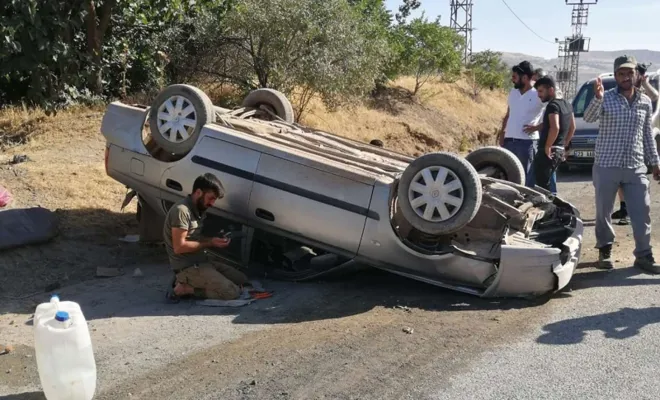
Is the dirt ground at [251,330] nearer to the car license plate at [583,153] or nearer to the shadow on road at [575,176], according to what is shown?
the shadow on road at [575,176]

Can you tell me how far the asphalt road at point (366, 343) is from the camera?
4.25 meters

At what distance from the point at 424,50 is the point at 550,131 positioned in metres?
14.9

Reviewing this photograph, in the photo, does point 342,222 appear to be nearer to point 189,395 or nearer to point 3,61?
point 189,395

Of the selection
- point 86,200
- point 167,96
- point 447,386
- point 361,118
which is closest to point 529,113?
point 167,96

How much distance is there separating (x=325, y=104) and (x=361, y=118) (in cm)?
267

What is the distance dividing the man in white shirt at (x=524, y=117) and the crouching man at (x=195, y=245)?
155 inches

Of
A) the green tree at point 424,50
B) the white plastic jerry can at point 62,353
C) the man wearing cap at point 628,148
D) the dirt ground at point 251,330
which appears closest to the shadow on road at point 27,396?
the dirt ground at point 251,330

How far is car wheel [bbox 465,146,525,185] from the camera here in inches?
275

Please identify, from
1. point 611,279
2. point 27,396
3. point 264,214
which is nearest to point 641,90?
point 611,279

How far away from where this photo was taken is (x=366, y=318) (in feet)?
18.0

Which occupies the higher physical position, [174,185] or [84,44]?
[84,44]

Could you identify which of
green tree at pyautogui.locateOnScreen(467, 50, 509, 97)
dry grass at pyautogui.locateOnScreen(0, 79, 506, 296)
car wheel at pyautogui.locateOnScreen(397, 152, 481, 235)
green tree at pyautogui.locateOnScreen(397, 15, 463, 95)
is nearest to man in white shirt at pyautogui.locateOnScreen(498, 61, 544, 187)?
car wheel at pyautogui.locateOnScreen(397, 152, 481, 235)

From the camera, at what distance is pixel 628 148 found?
6.55 meters

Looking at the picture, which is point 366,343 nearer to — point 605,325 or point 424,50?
point 605,325
